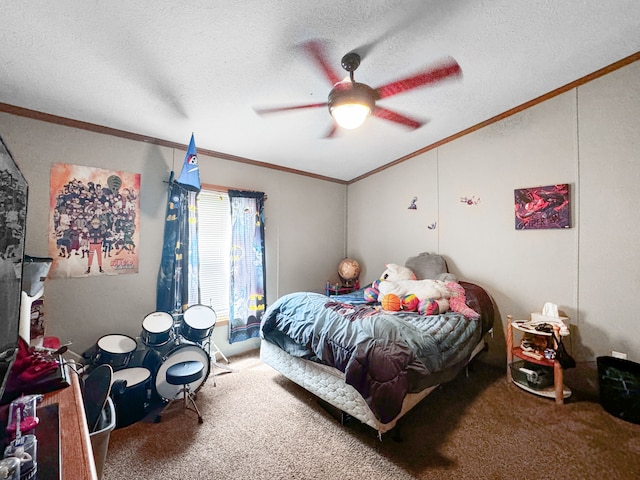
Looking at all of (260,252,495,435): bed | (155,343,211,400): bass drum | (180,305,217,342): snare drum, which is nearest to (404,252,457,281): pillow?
(260,252,495,435): bed

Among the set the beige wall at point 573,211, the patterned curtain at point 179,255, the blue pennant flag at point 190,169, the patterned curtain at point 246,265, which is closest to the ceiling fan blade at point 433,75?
the blue pennant flag at point 190,169

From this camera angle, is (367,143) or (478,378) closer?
(478,378)

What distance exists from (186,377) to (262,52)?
93.4 inches

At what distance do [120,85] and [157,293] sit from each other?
1.86 metres

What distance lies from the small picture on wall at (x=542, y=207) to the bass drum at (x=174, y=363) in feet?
11.2

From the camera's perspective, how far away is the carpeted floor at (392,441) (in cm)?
164

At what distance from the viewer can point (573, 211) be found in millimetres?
2549

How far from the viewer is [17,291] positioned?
41.7 inches

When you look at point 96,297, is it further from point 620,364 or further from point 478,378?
point 620,364

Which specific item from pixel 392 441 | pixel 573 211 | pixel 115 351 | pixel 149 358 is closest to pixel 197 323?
pixel 149 358

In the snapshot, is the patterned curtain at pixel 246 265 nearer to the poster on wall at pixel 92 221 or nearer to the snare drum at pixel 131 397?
the poster on wall at pixel 92 221

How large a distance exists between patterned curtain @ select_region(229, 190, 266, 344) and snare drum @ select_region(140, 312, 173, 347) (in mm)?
914

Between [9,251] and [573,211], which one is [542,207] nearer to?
[573,211]

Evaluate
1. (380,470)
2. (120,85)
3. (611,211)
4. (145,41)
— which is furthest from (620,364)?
(120,85)
